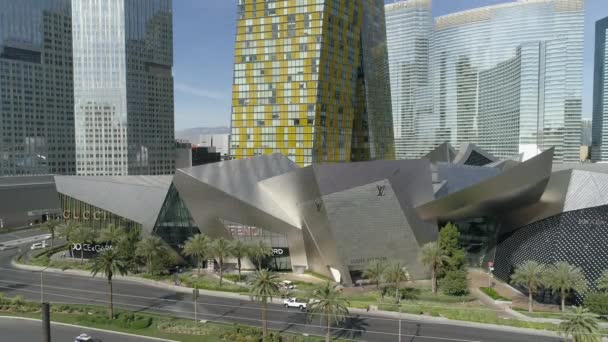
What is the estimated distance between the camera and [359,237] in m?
47.8

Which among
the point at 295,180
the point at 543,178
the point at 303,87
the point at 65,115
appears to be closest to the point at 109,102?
the point at 65,115

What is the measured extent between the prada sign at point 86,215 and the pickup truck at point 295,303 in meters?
39.4

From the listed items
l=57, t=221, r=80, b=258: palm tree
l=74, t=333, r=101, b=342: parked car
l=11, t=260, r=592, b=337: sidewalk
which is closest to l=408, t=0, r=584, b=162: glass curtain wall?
l=11, t=260, r=592, b=337: sidewalk

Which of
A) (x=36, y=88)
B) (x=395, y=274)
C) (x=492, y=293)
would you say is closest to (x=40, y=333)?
(x=395, y=274)

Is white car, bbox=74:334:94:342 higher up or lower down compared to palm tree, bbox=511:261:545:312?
lower down

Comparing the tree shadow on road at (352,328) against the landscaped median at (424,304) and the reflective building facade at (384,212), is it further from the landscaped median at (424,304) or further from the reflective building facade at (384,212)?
the reflective building facade at (384,212)

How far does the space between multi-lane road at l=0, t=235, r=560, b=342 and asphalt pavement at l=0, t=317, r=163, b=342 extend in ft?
19.9

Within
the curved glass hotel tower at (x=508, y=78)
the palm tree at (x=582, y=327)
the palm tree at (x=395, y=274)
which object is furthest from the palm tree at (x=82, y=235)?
the curved glass hotel tower at (x=508, y=78)

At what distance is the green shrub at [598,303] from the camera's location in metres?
36.2

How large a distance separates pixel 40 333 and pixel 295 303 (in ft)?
77.2

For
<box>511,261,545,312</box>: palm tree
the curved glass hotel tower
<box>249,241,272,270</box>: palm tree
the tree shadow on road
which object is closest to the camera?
the tree shadow on road

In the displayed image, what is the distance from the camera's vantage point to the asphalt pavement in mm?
33656

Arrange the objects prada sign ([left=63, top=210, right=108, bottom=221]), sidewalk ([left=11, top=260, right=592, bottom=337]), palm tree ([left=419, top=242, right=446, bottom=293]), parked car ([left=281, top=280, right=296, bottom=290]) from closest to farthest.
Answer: sidewalk ([left=11, top=260, right=592, bottom=337]) < palm tree ([left=419, top=242, right=446, bottom=293]) < parked car ([left=281, top=280, right=296, bottom=290]) < prada sign ([left=63, top=210, right=108, bottom=221])

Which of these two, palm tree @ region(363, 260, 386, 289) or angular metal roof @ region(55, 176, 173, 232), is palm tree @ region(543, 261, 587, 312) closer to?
palm tree @ region(363, 260, 386, 289)
